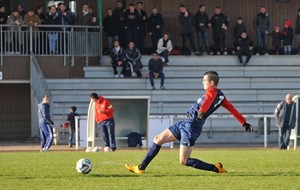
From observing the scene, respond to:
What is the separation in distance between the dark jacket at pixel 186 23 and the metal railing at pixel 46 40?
307cm

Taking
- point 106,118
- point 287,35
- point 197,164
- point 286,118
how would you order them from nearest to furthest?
point 197,164, point 106,118, point 286,118, point 287,35

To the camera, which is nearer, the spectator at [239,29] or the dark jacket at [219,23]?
the dark jacket at [219,23]

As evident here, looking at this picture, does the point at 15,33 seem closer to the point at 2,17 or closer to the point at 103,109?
A: the point at 2,17

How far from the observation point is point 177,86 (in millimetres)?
37688

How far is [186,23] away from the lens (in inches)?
1519

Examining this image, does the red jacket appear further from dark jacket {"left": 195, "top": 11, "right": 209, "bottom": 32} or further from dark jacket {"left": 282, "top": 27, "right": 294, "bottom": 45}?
dark jacket {"left": 282, "top": 27, "right": 294, "bottom": 45}

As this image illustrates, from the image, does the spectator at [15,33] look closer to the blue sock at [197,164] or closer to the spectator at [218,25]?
the spectator at [218,25]

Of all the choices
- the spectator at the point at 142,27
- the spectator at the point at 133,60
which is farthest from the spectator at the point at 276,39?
the spectator at the point at 133,60

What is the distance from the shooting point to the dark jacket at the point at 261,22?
1540 inches

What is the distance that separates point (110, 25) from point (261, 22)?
19.1ft

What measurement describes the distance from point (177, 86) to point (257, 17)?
433 cm

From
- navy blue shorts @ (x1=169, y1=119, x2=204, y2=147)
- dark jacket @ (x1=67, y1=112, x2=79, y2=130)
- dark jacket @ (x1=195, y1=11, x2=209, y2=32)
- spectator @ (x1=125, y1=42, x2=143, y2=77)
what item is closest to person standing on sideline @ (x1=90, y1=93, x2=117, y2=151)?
dark jacket @ (x1=67, y1=112, x2=79, y2=130)

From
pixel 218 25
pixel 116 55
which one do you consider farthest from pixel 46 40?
pixel 218 25

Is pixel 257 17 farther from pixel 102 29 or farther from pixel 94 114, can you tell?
pixel 94 114
